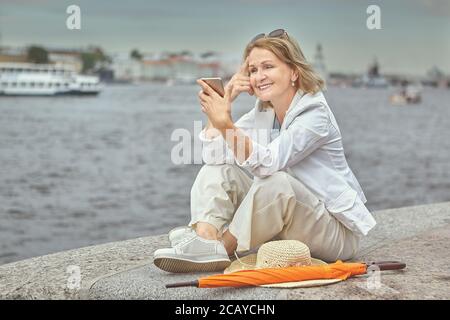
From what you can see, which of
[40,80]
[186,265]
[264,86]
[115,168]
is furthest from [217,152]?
[40,80]

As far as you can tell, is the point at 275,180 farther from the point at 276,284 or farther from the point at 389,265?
the point at 389,265

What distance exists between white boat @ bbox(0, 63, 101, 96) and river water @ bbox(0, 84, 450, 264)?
121cm

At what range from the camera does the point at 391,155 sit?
137ft

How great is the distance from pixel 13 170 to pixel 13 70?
2481 cm

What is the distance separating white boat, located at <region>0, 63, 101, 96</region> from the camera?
56.4m

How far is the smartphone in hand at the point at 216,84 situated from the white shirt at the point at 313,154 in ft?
0.73

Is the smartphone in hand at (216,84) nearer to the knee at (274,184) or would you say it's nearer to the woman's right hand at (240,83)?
the woman's right hand at (240,83)

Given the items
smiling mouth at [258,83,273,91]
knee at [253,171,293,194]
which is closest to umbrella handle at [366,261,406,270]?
knee at [253,171,293,194]

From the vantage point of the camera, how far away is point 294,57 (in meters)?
3.14

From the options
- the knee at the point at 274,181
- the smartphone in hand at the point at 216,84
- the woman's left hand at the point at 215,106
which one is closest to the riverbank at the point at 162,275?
the knee at the point at 274,181

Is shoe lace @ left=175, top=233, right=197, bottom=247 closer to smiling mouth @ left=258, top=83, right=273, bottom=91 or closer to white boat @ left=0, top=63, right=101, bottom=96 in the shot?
smiling mouth @ left=258, top=83, right=273, bottom=91

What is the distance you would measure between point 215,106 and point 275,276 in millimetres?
712

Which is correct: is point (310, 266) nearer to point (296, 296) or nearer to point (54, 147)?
point (296, 296)
